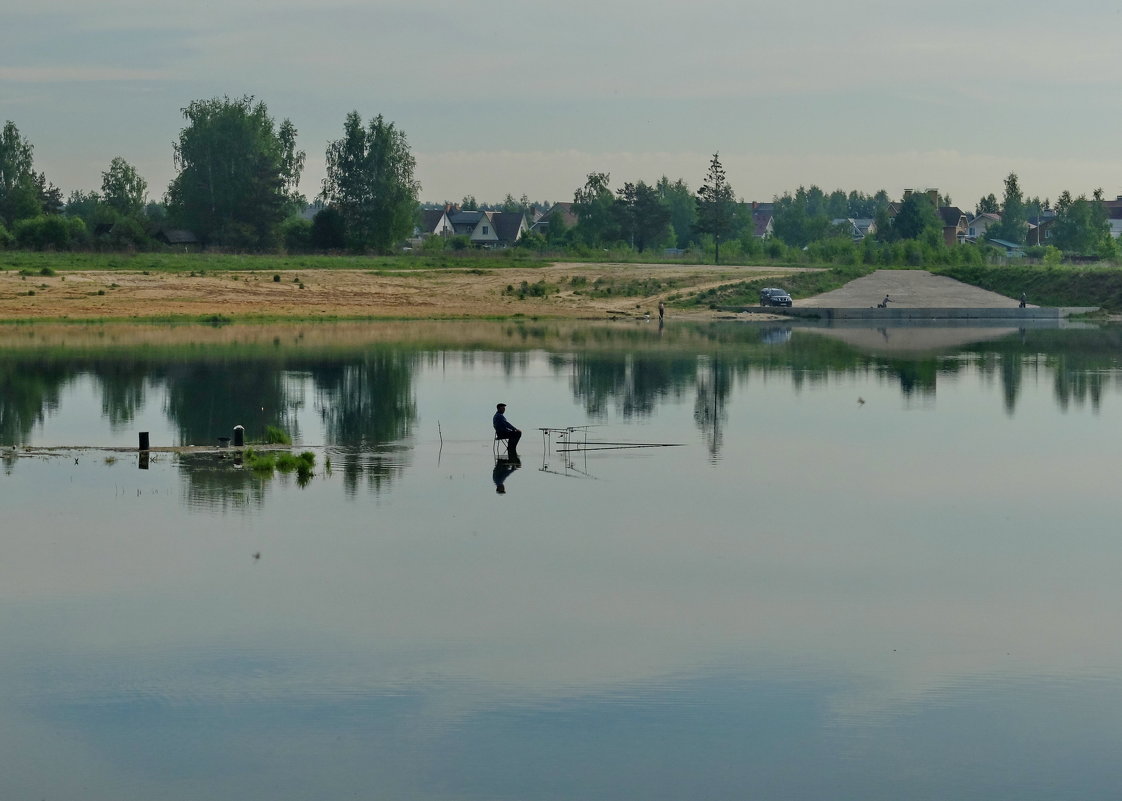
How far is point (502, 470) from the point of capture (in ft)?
128

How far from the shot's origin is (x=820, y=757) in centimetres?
1809

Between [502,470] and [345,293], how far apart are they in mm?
70560

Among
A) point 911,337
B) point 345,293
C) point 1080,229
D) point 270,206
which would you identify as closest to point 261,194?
point 270,206

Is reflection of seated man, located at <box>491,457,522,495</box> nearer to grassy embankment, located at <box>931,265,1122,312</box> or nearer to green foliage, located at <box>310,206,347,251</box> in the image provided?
grassy embankment, located at <box>931,265,1122,312</box>

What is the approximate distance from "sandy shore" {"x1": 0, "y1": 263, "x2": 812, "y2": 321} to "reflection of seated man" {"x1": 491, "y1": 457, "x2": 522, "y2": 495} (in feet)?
187

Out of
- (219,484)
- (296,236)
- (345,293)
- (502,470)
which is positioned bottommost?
(502,470)

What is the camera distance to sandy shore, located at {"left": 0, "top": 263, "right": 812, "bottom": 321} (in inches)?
3740

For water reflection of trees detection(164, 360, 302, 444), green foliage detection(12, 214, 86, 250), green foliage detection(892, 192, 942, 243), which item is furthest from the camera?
green foliage detection(892, 192, 942, 243)

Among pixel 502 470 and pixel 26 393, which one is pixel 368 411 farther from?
pixel 26 393

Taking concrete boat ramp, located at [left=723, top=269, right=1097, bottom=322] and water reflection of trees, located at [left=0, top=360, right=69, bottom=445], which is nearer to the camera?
water reflection of trees, located at [left=0, top=360, right=69, bottom=445]

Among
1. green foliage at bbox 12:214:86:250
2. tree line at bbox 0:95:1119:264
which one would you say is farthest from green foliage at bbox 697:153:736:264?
green foliage at bbox 12:214:86:250

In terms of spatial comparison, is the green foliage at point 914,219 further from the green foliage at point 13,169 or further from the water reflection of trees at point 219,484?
the water reflection of trees at point 219,484

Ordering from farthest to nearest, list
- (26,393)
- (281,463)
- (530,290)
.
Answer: (530,290), (26,393), (281,463)

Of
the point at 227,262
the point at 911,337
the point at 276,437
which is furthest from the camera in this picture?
the point at 227,262
